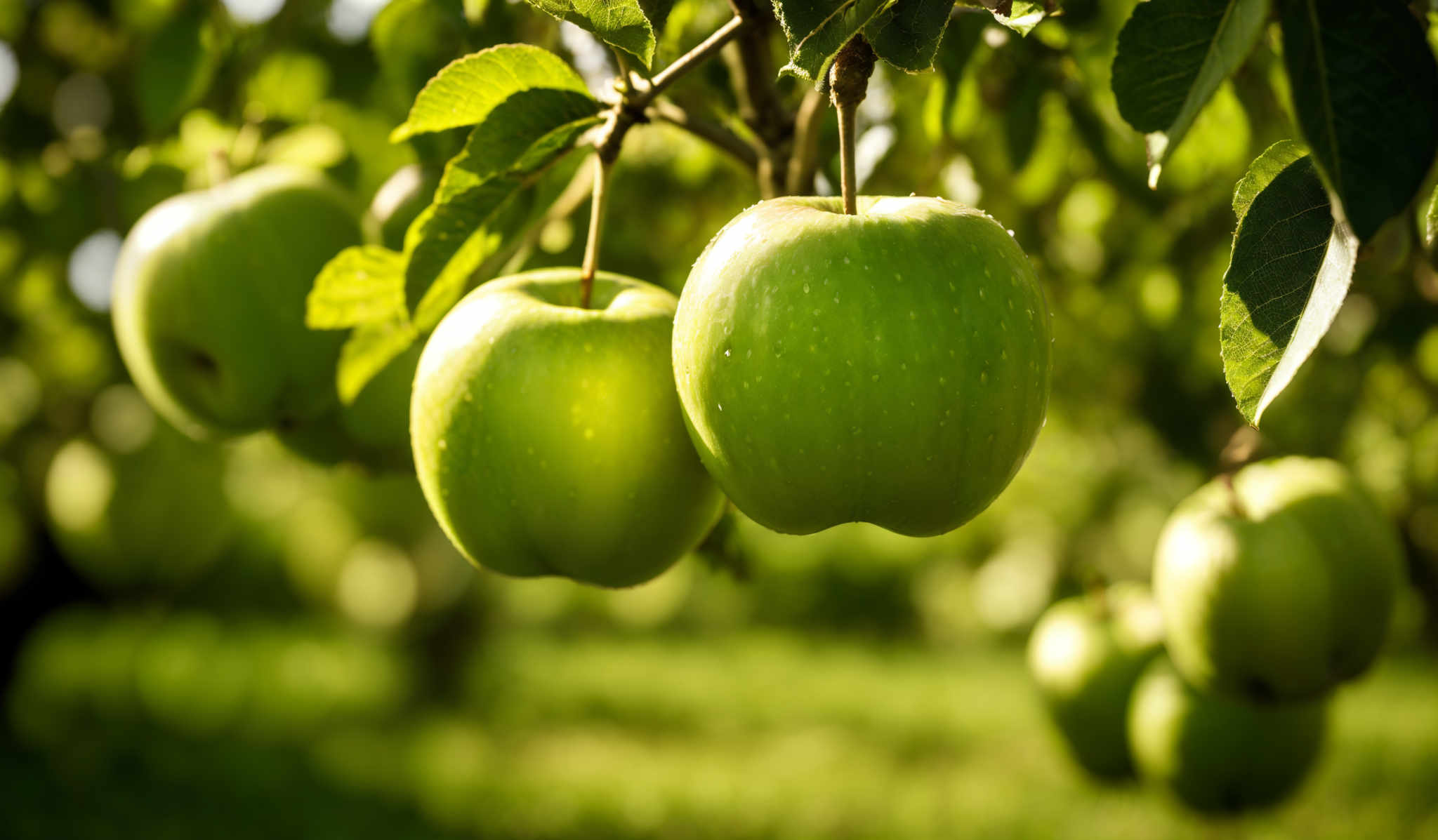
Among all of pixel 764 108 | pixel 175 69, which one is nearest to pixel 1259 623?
pixel 764 108

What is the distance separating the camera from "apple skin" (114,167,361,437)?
3.48 ft

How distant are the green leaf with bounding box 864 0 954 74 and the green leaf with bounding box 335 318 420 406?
1.62ft

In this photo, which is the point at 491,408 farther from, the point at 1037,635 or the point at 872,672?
the point at 872,672

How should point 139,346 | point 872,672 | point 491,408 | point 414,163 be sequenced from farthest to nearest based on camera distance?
point 872,672 < point 414,163 < point 139,346 < point 491,408

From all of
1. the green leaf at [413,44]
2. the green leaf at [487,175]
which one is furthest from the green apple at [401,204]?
the green leaf at [487,175]

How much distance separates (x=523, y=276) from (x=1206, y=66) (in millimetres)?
497

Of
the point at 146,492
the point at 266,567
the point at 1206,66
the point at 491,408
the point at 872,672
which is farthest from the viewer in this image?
the point at 266,567

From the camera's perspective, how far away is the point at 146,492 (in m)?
2.43

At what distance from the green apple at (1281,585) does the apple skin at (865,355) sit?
2.09ft

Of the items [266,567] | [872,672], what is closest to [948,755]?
[872,672]

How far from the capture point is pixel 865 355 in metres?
0.62

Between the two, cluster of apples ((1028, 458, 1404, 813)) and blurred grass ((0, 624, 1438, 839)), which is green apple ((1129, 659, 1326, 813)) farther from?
blurred grass ((0, 624, 1438, 839))

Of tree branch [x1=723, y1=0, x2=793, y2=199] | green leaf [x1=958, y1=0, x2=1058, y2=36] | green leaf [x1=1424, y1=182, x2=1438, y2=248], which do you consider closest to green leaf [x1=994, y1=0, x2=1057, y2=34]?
green leaf [x1=958, y1=0, x2=1058, y2=36]

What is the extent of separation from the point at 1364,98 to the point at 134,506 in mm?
2474
